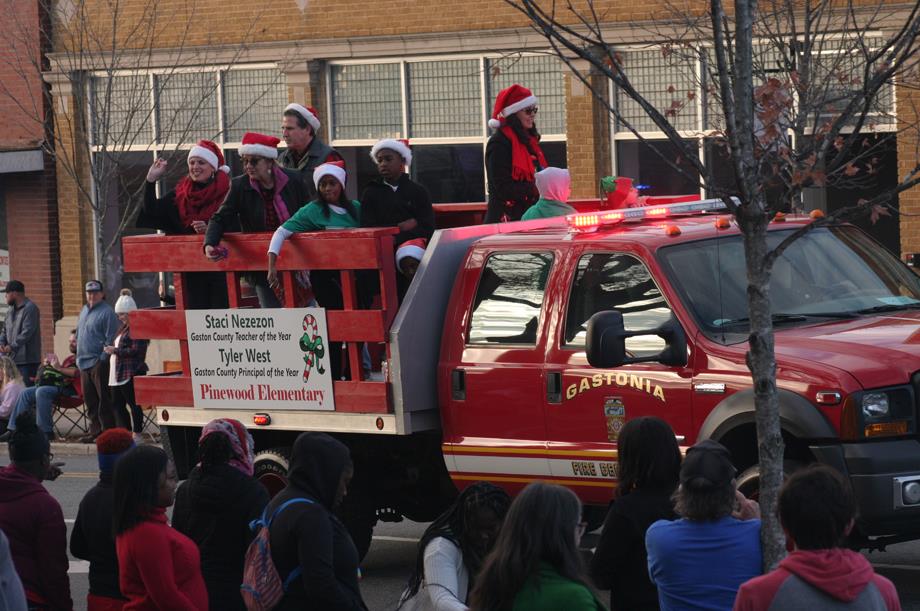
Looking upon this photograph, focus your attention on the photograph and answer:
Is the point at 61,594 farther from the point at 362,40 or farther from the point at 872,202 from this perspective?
the point at 362,40

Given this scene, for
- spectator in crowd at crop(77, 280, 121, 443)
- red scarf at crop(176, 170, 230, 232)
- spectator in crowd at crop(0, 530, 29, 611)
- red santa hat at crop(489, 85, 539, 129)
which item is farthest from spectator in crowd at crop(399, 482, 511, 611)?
spectator in crowd at crop(77, 280, 121, 443)

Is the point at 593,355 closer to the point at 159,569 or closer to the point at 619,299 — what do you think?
the point at 619,299

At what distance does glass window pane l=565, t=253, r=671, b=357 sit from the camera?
27.5ft

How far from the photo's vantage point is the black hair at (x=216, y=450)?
247 inches

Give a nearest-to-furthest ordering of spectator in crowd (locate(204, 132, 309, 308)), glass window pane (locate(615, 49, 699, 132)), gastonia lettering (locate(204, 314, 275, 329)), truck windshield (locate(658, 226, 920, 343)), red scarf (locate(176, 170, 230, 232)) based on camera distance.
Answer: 1. truck windshield (locate(658, 226, 920, 343))
2. gastonia lettering (locate(204, 314, 275, 329))
3. spectator in crowd (locate(204, 132, 309, 308))
4. red scarf (locate(176, 170, 230, 232))
5. glass window pane (locate(615, 49, 699, 132))

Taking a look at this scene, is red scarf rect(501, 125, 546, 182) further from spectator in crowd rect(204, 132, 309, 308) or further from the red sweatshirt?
the red sweatshirt

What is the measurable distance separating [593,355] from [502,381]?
1.25 metres

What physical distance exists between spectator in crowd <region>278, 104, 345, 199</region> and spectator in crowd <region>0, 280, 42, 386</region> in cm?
890

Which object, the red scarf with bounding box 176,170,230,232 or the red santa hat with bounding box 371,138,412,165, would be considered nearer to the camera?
the red santa hat with bounding box 371,138,412,165

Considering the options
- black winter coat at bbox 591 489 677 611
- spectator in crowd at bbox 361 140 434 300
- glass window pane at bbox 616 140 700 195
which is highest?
glass window pane at bbox 616 140 700 195

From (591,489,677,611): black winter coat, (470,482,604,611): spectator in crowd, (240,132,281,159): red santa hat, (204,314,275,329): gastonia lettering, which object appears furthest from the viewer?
(240,132,281,159): red santa hat

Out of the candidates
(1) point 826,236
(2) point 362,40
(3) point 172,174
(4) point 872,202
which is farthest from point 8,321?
(4) point 872,202

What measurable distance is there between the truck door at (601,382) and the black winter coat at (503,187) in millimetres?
2038

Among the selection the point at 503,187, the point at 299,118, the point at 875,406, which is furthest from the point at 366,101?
the point at 875,406
